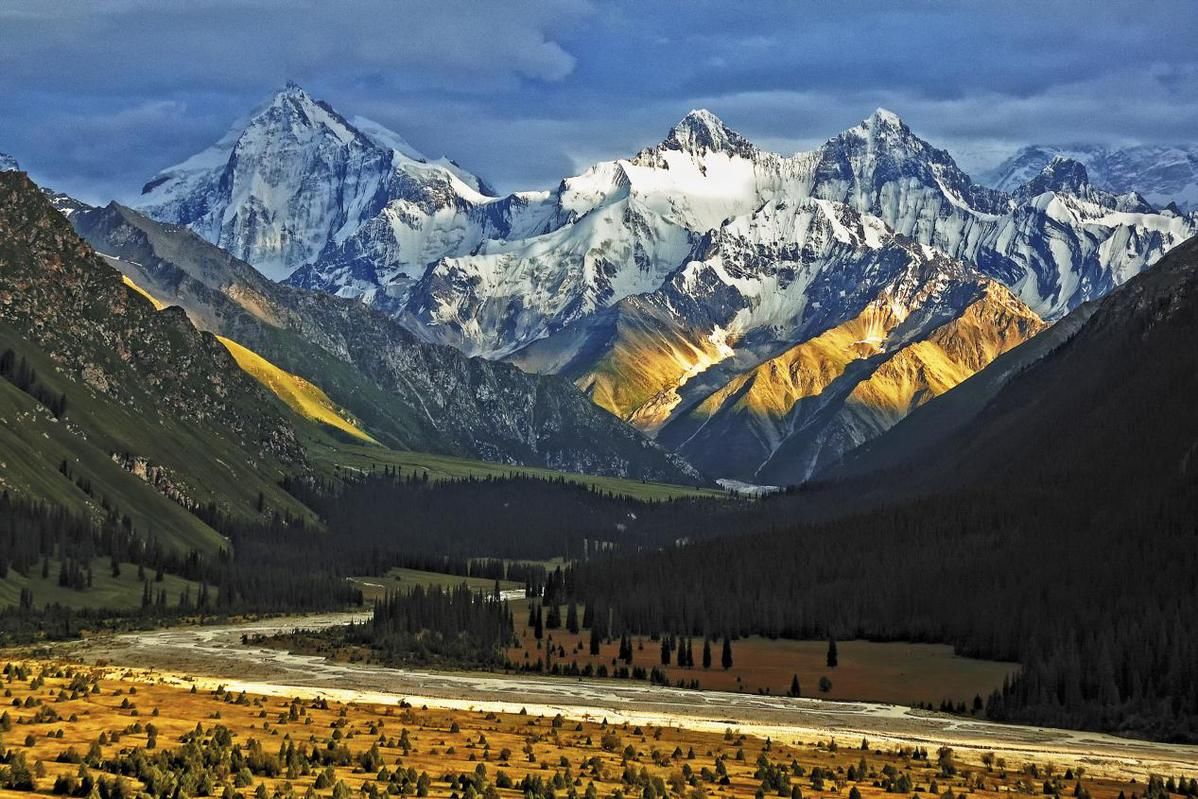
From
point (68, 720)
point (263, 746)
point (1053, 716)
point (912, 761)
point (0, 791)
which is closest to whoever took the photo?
point (0, 791)

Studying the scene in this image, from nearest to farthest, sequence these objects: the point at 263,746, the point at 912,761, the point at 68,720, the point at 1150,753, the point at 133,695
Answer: the point at 263,746 < the point at 68,720 < the point at 912,761 < the point at 133,695 < the point at 1150,753

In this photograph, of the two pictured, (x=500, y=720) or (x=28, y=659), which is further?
(x=28, y=659)

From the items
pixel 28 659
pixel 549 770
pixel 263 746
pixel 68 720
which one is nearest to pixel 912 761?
pixel 549 770

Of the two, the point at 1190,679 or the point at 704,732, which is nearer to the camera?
the point at 704,732

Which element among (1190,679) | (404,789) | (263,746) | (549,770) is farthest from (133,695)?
(1190,679)

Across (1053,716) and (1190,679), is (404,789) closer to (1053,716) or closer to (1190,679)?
(1053,716)

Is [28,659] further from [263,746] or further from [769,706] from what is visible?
[263,746]
